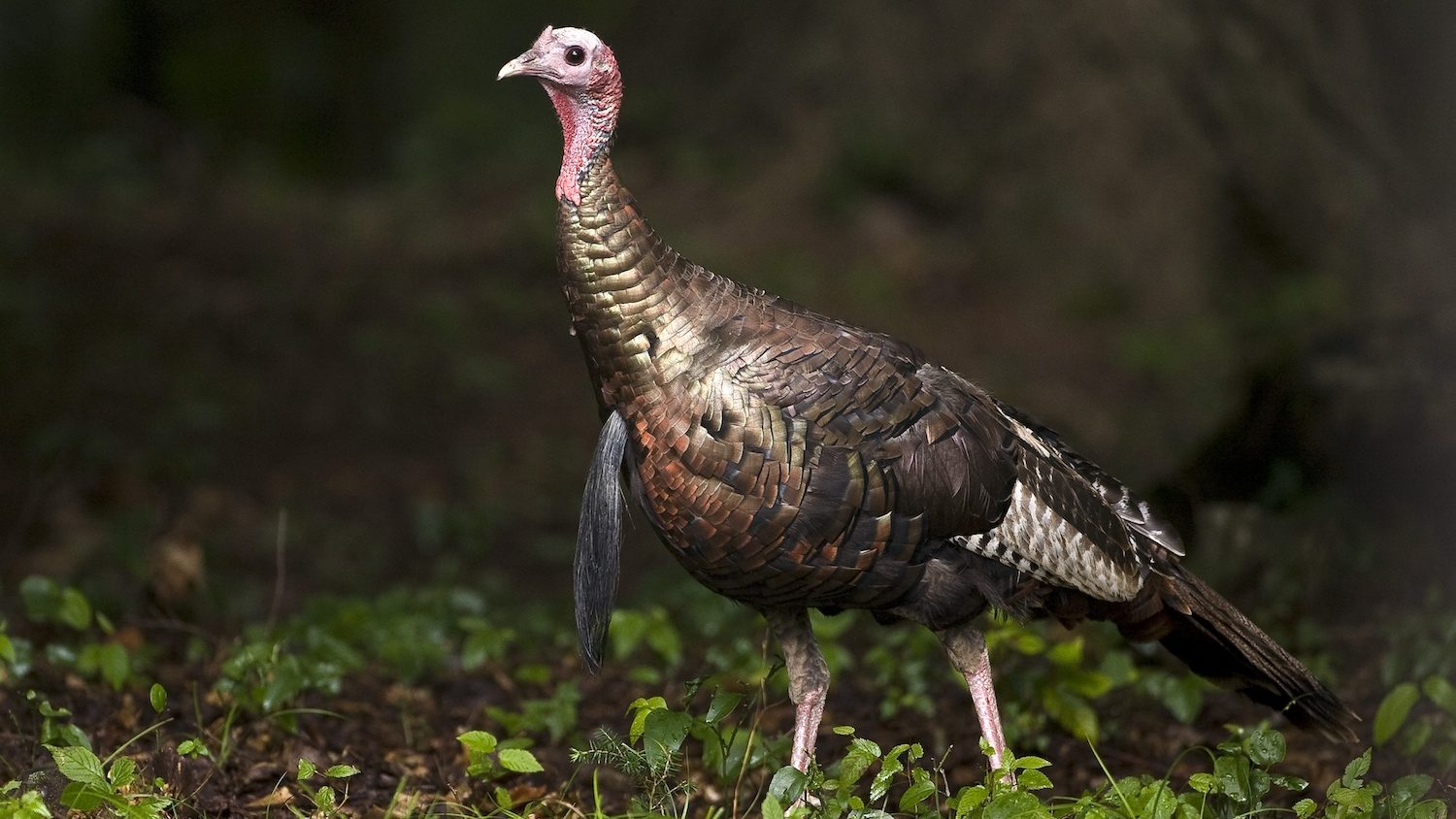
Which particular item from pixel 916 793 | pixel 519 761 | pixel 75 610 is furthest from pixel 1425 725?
pixel 75 610

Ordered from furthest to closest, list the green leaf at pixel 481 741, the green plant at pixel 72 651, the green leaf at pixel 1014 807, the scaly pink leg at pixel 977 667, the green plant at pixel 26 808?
the green plant at pixel 72 651
the scaly pink leg at pixel 977 667
the green leaf at pixel 481 741
the green leaf at pixel 1014 807
the green plant at pixel 26 808

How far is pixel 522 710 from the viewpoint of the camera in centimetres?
506

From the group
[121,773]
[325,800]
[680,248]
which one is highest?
[121,773]

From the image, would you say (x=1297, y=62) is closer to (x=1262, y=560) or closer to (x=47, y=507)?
(x=1262, y=560)

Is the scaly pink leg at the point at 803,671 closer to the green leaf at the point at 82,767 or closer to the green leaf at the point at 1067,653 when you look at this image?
the green leaf at the point at 1067,653

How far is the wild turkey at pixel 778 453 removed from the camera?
3523 mm

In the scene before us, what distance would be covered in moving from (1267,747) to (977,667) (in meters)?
0.74

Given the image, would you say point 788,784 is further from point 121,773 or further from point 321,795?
point 121,773

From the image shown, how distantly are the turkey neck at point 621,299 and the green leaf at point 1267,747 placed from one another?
67.6 inches

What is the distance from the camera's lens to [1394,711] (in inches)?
164

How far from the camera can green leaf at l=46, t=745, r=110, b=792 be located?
3.39 m

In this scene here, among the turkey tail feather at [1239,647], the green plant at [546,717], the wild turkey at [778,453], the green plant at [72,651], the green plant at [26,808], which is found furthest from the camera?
the green plant at [546,717]

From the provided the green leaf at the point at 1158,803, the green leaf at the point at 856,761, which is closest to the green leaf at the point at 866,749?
the green leaf at the point at 856,761

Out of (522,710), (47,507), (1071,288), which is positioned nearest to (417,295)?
(47,507)
